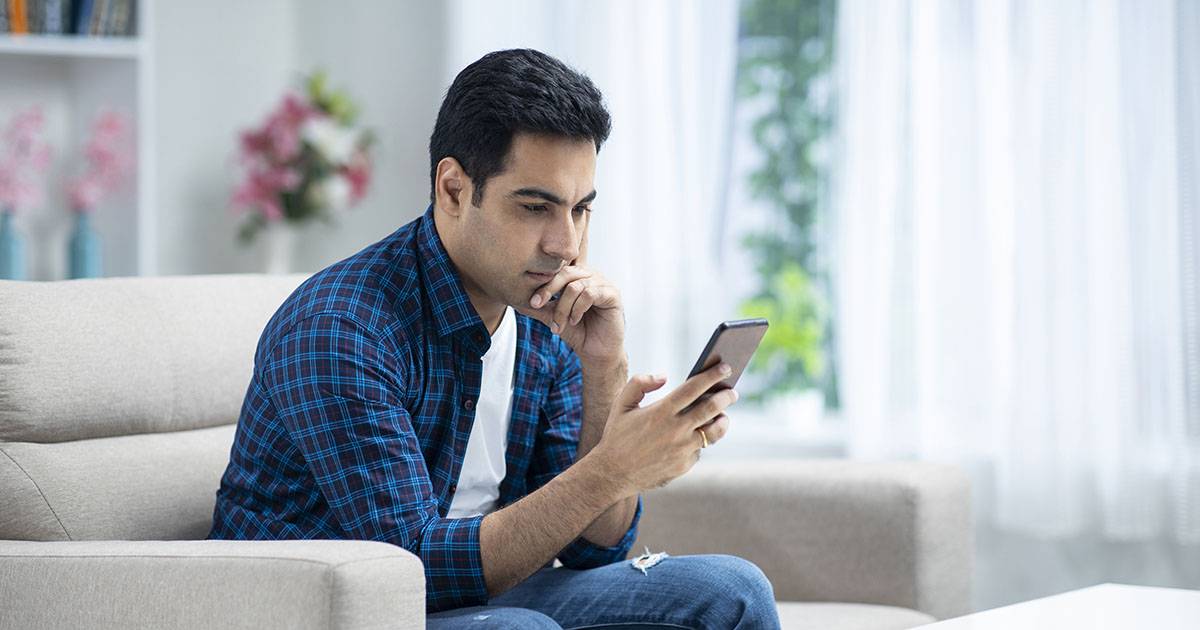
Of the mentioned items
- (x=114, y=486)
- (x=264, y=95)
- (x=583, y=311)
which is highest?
(x=264, y=95)

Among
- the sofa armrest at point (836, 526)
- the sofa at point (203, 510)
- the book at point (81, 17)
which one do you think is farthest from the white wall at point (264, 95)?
the sofa armrest at point (836, 526)

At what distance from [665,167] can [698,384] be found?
1.65m

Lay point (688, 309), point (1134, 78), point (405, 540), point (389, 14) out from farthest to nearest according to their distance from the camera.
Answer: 1. point (389, 14)
2. point (688, 309)
3. point (1134, 78)
4. point (405, 540)

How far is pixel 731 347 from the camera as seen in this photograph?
119 centimetres

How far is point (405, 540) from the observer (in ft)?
3.95

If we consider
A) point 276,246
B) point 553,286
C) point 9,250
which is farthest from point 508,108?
point 276,246

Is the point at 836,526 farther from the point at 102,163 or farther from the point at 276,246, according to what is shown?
the point at 102,163

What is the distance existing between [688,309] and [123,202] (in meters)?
1.47

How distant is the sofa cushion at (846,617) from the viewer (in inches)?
61.7

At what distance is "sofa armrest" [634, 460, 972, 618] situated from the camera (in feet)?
5.69

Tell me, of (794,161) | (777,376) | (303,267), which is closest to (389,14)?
(303,267)

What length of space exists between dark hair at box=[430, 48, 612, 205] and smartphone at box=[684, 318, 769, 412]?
0.32 meters

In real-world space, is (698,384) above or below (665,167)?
below

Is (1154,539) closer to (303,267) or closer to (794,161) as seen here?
(794,161)
